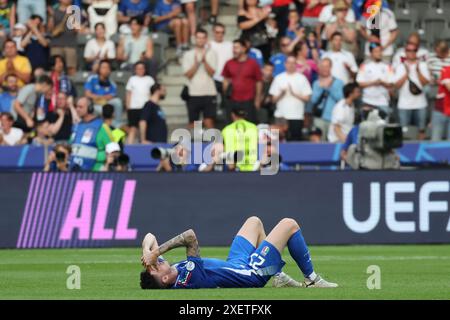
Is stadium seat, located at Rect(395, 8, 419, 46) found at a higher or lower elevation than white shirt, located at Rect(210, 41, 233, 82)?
higher

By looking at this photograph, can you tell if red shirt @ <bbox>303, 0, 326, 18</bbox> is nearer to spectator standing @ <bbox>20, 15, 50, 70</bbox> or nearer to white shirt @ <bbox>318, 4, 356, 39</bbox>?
white shirt @ <bbox>318, 4, 356, 39</bbox>

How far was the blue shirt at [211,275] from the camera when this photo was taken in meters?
14.1

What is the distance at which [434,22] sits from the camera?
29.1 metres

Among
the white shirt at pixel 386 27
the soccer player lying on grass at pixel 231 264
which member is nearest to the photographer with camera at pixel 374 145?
the white shirt at pixel 386 27

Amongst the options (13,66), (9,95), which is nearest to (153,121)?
A: (9,95)

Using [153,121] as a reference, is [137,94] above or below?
above

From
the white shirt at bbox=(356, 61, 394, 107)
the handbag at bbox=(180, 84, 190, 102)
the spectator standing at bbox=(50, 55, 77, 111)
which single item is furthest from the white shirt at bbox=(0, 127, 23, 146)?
the white shirt at bbox=(356, 61, 394, 107)

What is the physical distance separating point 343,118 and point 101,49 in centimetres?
529

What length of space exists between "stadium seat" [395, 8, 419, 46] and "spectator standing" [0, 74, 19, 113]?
816cm

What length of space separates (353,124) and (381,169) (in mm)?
3049

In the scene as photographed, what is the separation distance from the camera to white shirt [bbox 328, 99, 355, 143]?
85.7 ft

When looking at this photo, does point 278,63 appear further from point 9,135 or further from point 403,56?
point 9,135

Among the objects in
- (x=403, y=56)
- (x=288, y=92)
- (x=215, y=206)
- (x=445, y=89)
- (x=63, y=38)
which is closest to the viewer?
(x=215, y=206)
